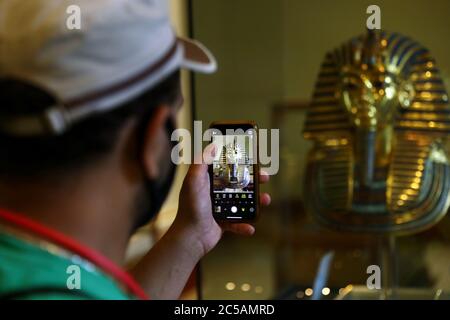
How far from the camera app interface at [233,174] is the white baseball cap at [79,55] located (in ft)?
0.93

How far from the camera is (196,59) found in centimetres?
63

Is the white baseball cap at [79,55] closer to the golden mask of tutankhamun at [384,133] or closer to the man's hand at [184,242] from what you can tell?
the man's hand at [184,242]

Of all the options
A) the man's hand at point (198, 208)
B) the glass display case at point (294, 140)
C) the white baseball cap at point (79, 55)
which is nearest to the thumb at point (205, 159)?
the man's hand at point (198, 208)

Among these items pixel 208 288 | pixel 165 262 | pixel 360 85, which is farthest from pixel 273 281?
pixel 165 262

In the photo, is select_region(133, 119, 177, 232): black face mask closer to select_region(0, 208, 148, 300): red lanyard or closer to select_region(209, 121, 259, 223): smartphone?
select_region(0, 208, 148, 300): red lanyard

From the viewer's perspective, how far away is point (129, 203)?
589mm

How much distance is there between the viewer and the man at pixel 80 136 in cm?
51

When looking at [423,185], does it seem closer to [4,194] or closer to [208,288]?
[208,288]

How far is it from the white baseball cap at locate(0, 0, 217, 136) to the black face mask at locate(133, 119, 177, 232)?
0.21ft

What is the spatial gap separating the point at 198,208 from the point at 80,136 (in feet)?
1.02

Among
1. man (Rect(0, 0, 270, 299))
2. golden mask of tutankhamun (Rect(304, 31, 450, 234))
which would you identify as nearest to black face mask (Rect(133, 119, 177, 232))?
man (Rect(0, 0, 270, 299))

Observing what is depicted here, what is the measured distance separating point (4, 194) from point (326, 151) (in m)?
0.93

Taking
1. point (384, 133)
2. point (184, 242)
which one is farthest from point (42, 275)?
point (384, 133)

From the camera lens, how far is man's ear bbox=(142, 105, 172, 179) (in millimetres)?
562
